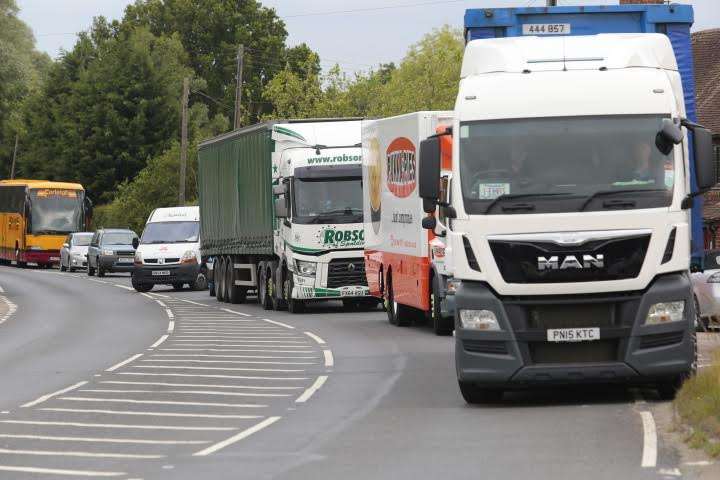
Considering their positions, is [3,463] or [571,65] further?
[571,65]

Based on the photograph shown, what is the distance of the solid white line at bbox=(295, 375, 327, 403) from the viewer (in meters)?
16.2

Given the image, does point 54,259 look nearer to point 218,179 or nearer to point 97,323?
point 218,179

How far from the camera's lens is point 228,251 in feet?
124

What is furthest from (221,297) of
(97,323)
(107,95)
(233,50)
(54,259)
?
(233,50)

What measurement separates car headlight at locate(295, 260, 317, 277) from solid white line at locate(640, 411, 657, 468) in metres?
17.8

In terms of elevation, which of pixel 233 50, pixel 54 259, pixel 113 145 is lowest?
pixel 54 259

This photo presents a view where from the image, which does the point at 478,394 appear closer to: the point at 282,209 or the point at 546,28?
the point at 546,28

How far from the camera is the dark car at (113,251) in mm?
59781

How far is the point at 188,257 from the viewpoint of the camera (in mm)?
45719

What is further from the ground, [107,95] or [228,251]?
[107,95]

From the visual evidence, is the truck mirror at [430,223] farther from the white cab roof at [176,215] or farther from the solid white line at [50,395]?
the white cab roof at [176,215]

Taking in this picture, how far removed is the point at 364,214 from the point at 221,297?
11.0 m

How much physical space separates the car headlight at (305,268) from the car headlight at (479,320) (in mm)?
16759

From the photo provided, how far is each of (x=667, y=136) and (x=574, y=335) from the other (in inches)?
77.4
